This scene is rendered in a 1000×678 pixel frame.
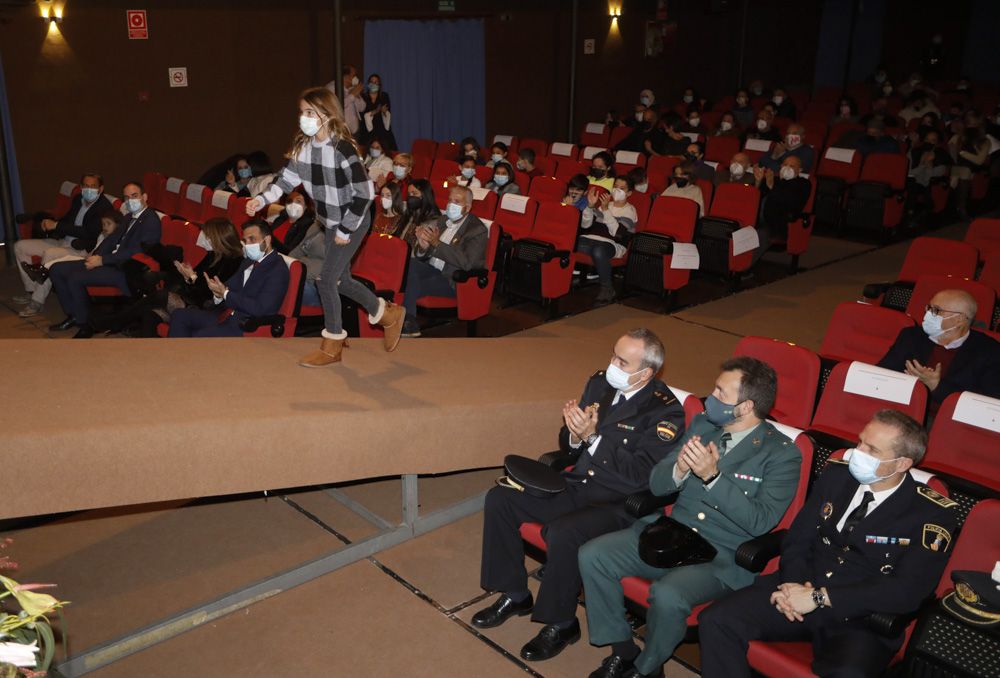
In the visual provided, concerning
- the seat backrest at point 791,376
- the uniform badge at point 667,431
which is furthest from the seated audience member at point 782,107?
the uniform badge at point 667,431

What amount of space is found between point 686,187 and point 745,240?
2.78 ft

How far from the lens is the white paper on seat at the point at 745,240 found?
7.41 m

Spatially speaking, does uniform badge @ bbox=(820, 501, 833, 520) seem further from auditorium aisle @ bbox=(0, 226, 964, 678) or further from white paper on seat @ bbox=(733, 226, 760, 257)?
white paper on seat @ bbox=(733, 226, 760, 257)

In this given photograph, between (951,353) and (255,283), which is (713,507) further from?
(255,283)

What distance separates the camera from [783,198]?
26.6 feet

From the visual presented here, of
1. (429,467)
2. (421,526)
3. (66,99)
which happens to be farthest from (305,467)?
Answer: (66,99)

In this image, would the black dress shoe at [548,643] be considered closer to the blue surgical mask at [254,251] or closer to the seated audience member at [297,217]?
the blue surgical mask at [254,251]

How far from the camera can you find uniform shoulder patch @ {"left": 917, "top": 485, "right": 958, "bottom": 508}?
9.07 feet

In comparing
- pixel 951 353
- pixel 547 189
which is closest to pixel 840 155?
pixel 547 189

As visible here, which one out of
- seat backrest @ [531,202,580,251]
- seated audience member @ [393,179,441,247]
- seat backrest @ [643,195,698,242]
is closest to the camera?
seated audience member @ [393,179,441,247]

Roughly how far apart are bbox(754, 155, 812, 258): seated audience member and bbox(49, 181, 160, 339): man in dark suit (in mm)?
5206

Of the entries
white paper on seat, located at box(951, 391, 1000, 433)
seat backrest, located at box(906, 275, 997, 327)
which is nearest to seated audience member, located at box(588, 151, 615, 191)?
seat backrest, located at box(906, 275, 997, 327)

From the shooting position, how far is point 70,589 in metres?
3.67

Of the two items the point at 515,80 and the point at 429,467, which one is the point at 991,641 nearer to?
the point at 429,467
